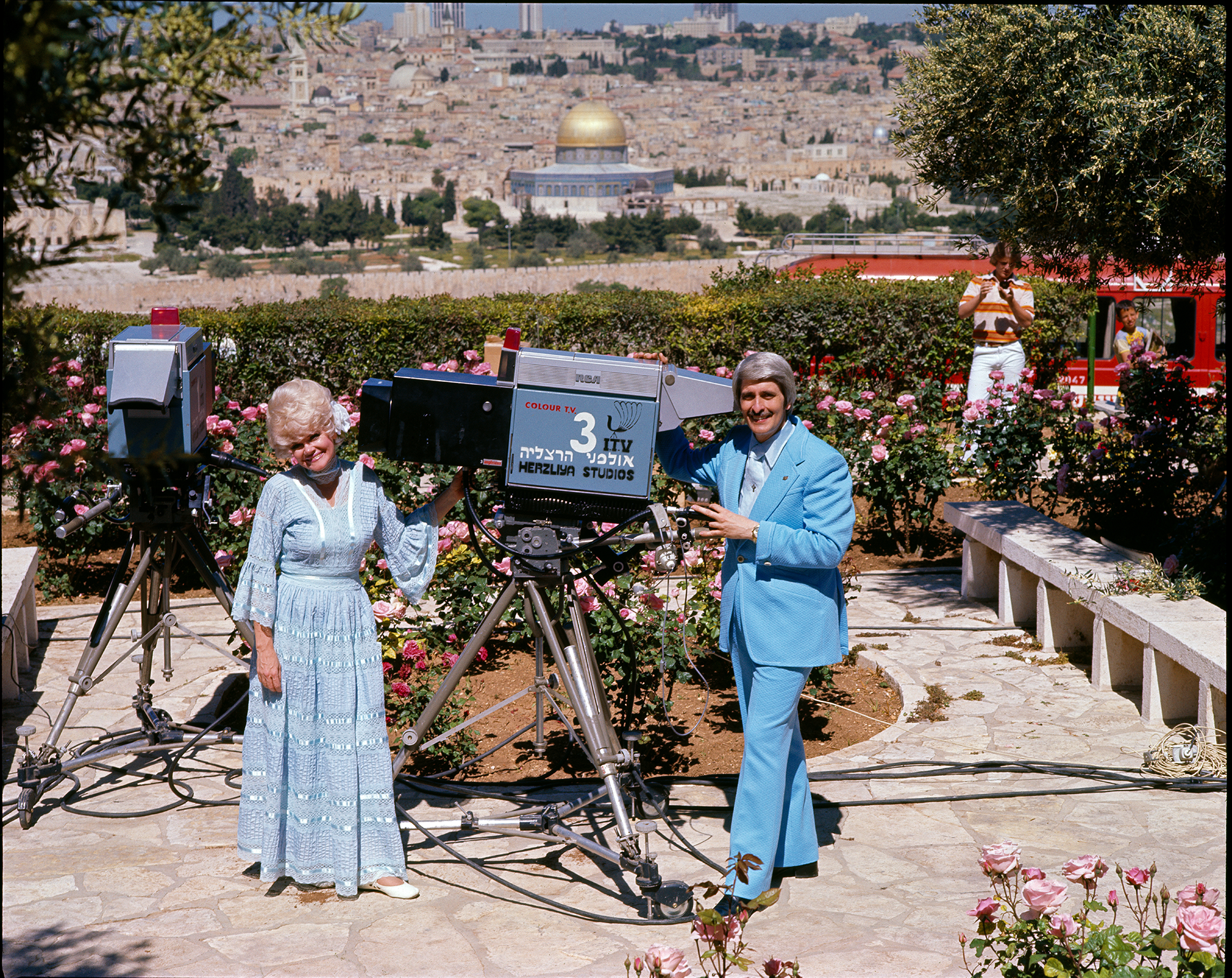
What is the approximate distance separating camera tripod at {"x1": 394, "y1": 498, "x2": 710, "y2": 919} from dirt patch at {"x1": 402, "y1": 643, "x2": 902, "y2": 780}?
702 millimetres

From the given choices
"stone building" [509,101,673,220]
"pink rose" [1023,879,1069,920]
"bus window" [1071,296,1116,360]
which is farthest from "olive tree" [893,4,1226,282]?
"stone building" [509,101,673,220]

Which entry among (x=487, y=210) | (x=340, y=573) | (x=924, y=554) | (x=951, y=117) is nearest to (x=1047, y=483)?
(x=924, y=554)

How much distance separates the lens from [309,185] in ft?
437

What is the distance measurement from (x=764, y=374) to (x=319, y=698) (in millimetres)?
1525

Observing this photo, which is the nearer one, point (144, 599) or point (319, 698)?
point (319, 698)

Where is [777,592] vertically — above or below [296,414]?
below

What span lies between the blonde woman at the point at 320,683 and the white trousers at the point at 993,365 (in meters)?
5.62

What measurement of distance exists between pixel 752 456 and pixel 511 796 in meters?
1.46

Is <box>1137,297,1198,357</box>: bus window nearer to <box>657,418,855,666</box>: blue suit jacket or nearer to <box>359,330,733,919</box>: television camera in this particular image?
<box>657,418,855,666</box>: blue suit jacket

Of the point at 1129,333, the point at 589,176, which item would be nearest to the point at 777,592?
the point at 1129,333

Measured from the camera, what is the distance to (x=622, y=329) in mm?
10773

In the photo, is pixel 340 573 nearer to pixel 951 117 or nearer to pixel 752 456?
pixel 752 456

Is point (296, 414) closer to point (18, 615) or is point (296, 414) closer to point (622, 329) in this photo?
point (18, 615)

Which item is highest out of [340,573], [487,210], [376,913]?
[487,210]
